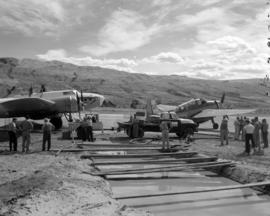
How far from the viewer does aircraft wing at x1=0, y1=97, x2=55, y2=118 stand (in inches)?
949

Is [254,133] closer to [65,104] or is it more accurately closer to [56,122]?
[65,104]

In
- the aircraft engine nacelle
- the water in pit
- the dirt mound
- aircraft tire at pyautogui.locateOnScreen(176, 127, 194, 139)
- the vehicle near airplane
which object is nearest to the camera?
the dirt mound

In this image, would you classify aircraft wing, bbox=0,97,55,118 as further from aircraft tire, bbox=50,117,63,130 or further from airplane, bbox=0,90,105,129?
aircraft tire, bbox=50,117,63,130

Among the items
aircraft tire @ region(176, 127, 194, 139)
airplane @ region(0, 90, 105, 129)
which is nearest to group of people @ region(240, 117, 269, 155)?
aircraft tire @ region(176, 127, 194, 139)

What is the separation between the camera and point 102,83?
138 meters

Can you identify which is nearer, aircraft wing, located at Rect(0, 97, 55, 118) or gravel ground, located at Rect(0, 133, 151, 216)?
gravel ground, located at Rect(0, 133, 151, 216)

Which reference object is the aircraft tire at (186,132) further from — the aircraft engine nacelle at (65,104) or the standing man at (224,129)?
the aircraft engine nacelle at (65,104)

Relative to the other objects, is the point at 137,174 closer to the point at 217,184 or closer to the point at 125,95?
the point at 217,184

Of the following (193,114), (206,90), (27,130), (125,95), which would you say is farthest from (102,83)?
(27,130)

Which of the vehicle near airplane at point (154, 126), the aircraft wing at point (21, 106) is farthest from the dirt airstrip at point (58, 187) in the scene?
the aircraft wing at point (21, 106)

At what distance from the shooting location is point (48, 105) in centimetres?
2512

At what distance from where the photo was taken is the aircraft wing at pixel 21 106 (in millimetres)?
24094

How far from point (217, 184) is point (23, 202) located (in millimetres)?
5790

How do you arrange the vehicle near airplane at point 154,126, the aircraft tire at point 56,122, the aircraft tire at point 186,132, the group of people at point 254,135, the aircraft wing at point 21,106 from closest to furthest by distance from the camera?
the group of people at point 254,135 → the vehicle near airplane at point 154,126 → the aircraft tire at point 186,132 → the aircraft wing at point 21,106 → the aircraft tire at point 56,122
